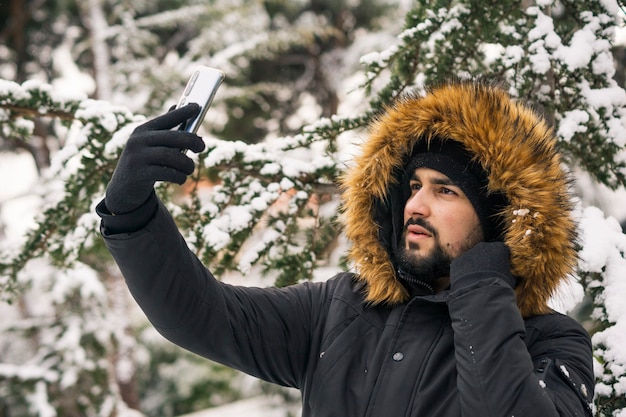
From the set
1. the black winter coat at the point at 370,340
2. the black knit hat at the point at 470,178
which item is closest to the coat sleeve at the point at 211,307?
the black winter coat at the point at 370,340

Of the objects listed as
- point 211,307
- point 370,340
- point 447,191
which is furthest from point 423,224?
point 211,307

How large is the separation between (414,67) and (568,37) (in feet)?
2.43

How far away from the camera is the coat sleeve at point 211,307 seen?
1.83m

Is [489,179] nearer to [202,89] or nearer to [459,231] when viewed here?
[459,231]

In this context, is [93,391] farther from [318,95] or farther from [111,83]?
[318,95]

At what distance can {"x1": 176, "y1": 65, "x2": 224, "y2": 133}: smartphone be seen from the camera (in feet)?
6.16

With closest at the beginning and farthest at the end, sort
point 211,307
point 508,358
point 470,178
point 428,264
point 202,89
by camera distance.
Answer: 1. point 508,358
2. point 202,89
3. point 211,307
4. point 428,264
5. point 470,178

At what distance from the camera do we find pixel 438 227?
2137 millimetres

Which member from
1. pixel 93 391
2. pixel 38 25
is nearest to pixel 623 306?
pixel 93 391

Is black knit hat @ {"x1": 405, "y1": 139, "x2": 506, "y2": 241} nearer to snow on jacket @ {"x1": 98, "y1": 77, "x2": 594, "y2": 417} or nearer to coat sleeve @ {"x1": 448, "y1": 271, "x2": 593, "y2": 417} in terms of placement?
snow on jacket @ {"x1": 98, "y1": 77, "x2": 594, "y2": 417}

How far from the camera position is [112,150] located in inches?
108

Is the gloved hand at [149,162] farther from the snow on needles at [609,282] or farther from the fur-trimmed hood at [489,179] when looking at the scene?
the snow on needles at [609,282]

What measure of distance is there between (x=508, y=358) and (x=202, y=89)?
1172 mm

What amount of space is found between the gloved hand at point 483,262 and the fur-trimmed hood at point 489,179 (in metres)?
0.07
